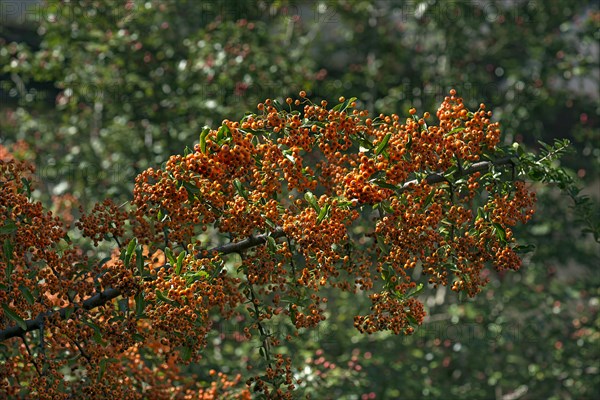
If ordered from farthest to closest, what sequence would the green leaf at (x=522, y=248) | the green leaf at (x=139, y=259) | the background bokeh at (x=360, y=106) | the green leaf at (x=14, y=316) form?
the background bokeh at (x=360, y=106) → the green leaf at (x=522, y=248) → the green leaf at (x=139, y=259) → the green leaf at (x=14, y=316)

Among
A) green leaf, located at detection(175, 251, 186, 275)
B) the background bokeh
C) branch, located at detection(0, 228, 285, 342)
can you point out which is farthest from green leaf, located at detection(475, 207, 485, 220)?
the background bokeh

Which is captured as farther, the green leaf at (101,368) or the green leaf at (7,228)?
the green leaf at (101,368)

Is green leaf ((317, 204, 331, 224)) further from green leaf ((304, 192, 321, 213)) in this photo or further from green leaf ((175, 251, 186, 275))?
green leaf ((175, 251, 186, 275))

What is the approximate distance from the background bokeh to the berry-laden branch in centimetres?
177

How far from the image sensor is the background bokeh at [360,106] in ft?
17.5

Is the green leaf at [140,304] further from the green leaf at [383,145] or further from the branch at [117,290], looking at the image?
the green leaf at [383,145]

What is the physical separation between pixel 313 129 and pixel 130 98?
3.27 m

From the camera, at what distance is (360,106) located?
6.36 metres

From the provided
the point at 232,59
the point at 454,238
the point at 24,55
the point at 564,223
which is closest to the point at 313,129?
the point at 454,238

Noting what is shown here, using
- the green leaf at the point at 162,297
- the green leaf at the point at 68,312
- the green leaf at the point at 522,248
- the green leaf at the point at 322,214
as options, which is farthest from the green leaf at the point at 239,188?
the green leaf at the point at 522,248

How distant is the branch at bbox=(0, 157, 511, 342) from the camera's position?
2.58 metres

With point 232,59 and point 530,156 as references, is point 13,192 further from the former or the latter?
point 232,59

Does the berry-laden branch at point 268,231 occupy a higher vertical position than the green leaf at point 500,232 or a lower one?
higher

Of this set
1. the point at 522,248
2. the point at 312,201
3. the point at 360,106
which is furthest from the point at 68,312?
the point at 360,106
